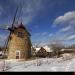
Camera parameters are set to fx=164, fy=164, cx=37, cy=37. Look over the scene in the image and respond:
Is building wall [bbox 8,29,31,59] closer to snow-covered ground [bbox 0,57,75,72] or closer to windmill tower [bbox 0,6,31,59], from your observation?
windmill tower [bbox 0,6,31,59]

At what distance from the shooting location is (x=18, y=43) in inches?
1337

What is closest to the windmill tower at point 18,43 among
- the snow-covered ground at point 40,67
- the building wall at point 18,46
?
the building wall at point 18,46

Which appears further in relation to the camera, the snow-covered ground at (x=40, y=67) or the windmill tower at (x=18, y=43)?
the windmill tower at (x=18, y=43)

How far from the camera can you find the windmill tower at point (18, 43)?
34.0 meters

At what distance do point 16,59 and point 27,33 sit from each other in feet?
19.8

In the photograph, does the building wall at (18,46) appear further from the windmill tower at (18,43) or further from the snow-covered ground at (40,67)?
the snow-covered ground at (40,67)

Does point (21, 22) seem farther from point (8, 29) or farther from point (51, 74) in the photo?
point (51, 74)

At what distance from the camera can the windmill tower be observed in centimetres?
3399

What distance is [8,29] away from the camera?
34.9m

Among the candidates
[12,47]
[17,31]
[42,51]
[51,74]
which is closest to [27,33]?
[17,31]

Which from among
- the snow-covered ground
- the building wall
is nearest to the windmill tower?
the building wall

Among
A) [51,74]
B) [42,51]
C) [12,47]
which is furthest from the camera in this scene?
[42,51]

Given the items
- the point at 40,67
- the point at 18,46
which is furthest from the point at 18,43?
the point at 40,67

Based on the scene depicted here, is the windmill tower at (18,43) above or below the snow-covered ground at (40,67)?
above
